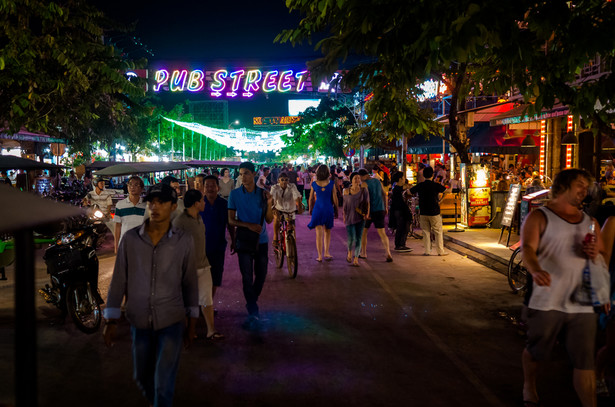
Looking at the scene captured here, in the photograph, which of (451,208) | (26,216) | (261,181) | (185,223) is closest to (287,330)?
(185,223)

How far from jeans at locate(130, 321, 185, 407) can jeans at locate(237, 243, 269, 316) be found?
2.94 meters

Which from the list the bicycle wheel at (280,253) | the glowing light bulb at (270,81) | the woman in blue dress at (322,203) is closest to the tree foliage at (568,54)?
the woman in blue dress at (322,203)

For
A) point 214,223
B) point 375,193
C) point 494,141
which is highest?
point 494,141

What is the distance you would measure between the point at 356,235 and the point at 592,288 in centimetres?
725

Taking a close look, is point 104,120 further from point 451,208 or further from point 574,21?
point 574,21

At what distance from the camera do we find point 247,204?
23.1ft

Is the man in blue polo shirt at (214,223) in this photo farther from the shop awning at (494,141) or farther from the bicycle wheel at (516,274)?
the shop awning at (494,141)

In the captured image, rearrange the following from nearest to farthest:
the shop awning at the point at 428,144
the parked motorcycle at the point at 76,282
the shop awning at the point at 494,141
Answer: the parked motorcycle at the point at 76,282
the shop awning at the point at 494,141
the shop awning at the point at 428,144

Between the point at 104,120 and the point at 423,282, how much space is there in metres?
25.9

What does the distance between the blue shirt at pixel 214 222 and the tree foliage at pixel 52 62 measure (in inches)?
251

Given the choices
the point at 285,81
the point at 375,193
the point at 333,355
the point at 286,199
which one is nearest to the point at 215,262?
the point at 333,355

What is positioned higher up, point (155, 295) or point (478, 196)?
point (478, 196)

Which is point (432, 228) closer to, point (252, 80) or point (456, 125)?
point (456, 125)

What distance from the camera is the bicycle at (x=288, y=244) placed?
9.81 metres
